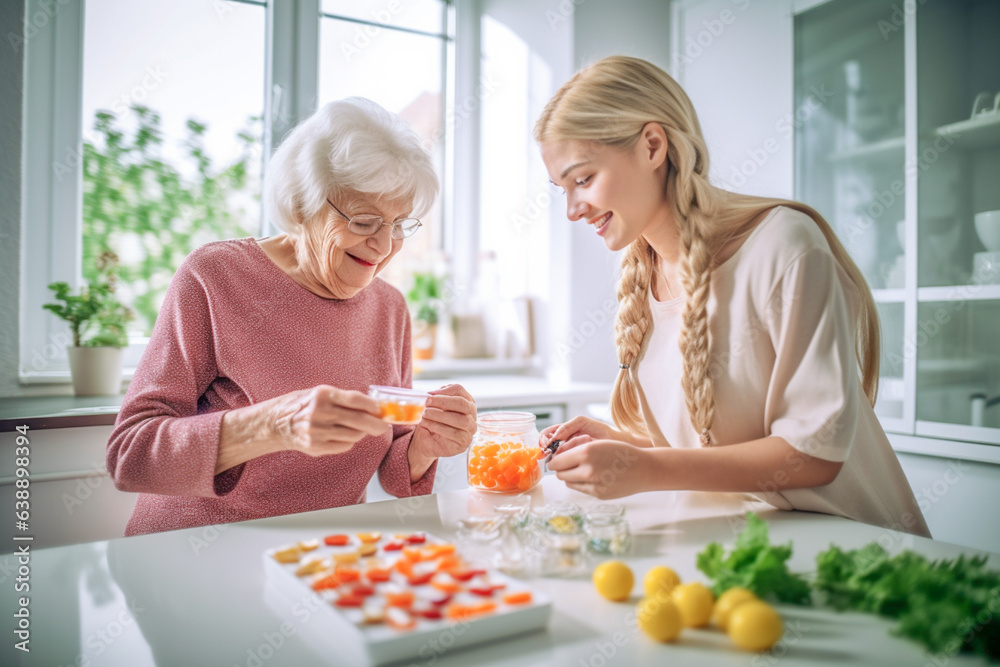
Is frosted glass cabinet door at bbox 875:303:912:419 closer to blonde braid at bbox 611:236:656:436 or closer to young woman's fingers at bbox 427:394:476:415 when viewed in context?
blonde braid at bbox 611:236:656:436

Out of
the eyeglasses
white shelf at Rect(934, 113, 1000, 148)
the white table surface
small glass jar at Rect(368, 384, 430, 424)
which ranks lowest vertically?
the white table surface

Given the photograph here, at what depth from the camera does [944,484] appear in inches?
77.1

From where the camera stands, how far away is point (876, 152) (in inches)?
86.0

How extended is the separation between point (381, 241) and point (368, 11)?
2153 millimetres

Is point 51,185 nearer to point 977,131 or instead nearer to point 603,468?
point 603,468

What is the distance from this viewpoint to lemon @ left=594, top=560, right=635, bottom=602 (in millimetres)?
781

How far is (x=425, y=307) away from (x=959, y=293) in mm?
2188

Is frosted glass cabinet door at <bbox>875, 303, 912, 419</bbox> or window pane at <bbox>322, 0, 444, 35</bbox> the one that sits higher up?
window pane at <bbox>322, 0, 444, 35</bbox>

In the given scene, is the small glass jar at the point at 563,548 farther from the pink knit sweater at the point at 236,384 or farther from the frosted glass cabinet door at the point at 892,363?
the frosted glass cabinet door at the point at 892,363

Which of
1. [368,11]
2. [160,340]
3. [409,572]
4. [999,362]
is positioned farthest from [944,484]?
[368,11]

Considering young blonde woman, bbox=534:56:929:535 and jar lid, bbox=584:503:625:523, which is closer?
jar lid, bbox=584:503:625:523

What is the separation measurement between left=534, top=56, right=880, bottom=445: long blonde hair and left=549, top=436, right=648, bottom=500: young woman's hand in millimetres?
281

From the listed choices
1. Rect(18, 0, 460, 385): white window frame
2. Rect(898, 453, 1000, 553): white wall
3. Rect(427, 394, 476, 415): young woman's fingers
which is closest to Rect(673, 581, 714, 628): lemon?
Rect(427, 394, 476, 415): young woman's fingers

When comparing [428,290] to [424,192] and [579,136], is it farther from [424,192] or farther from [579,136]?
[579,136]
